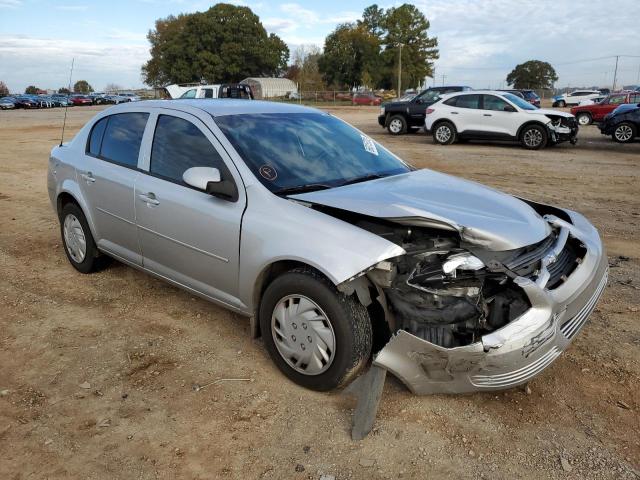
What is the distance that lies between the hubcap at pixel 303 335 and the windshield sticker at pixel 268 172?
0.79 m

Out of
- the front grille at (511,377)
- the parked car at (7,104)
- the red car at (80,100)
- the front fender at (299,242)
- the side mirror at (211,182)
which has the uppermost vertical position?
the red car at (80,100)

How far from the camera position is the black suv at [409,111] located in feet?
63.0

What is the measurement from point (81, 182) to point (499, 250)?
3522mm

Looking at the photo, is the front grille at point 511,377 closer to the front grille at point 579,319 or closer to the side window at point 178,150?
the front grille at point 579,319

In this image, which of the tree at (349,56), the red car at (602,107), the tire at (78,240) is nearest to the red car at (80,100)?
the tree at (349,56)

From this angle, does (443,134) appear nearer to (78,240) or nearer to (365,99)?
(78,240)

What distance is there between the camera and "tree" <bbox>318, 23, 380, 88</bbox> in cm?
7469

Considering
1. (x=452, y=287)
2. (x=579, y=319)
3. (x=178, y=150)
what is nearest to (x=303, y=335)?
(x=452, y=287)

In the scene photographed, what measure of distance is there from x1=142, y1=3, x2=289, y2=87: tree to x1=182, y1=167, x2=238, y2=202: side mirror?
73336 mm

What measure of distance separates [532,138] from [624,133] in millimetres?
3158

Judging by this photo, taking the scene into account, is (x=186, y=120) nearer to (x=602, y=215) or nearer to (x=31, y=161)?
(x=602, y=215)

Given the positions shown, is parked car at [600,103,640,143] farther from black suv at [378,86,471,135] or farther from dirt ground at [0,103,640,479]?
dirt ground at [0,103,640,479]

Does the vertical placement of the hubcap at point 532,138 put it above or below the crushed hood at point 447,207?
above

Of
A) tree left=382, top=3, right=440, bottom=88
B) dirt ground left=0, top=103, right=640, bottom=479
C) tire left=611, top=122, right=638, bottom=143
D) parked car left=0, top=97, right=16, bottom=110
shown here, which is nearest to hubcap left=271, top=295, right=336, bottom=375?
dirt ground left=0, top=103, right=640, bottom=479
